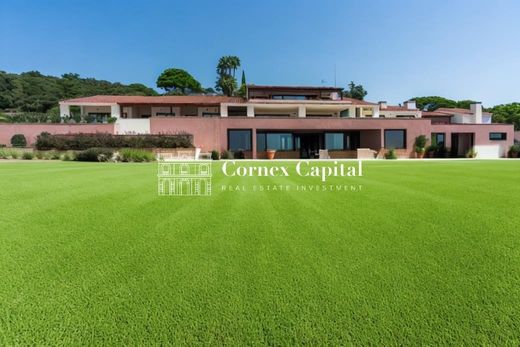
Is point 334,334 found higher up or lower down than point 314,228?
lower down

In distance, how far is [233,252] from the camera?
3883 mm

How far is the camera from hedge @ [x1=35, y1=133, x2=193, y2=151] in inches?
934

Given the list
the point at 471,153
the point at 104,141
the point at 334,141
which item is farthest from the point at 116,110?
the point at 471,153

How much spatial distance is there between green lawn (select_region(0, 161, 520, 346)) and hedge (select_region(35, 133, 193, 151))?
66.4ft

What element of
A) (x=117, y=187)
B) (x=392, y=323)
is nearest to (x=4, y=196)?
(x=117, y=187)

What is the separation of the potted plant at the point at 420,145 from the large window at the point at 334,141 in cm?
750

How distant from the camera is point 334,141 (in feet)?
106

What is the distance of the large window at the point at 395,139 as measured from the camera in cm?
3139

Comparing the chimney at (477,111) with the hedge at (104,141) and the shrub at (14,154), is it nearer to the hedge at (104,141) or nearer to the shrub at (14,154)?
the hedge at (104,141)

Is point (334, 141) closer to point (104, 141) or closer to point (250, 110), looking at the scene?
point (250, 110)

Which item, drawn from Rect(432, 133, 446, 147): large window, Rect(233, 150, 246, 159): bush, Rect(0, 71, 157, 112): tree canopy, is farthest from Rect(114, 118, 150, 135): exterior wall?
Rect(0, 71, 157, 112): tree canopy

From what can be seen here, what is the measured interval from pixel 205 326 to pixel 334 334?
1.13m

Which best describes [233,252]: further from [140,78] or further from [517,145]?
[140,78]

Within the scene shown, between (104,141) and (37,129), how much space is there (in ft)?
32.9
